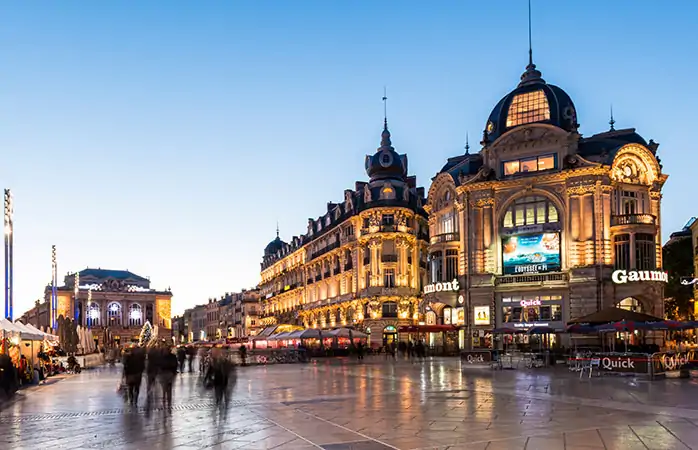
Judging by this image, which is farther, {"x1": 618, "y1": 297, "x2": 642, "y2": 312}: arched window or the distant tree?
A: the distant tree

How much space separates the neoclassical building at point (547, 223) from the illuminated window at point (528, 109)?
0.08m

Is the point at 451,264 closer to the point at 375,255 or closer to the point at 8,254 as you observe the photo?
the point at 375,255

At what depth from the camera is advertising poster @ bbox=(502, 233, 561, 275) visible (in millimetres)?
54156

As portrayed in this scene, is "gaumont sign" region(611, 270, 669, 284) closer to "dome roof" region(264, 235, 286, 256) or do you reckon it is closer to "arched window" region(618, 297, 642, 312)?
"arched window" region(618, 297, 642, 312)

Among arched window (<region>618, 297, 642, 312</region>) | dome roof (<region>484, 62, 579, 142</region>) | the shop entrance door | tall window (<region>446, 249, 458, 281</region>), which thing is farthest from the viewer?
the shop entrance door

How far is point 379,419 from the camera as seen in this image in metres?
16.7

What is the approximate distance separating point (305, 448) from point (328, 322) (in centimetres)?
7205

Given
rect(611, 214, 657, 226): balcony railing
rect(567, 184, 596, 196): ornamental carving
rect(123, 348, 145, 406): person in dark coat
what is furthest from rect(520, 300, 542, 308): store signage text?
rect(123, 348, 145, 406): person in dark coat

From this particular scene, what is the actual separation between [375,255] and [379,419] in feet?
185

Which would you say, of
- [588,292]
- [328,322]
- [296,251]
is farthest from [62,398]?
[296,251]

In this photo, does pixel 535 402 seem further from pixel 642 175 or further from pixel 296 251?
pixel 296 251

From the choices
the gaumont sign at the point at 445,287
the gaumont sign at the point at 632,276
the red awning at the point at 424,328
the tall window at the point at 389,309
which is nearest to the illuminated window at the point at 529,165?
the gaumont sign at the point at 632,276

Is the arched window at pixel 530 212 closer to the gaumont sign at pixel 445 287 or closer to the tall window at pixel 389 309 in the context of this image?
the gaumont sign at pixel 445 287

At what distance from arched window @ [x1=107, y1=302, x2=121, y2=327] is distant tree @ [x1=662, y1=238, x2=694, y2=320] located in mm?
131333
